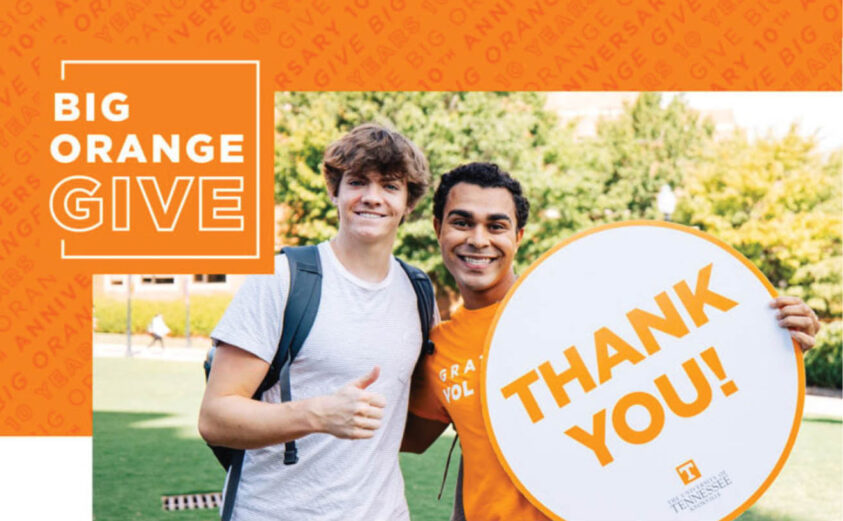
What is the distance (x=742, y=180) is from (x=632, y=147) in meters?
9.93

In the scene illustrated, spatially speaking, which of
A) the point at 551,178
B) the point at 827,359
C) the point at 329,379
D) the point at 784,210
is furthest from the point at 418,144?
the point at 329,379

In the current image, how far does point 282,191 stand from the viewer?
1805 centimetres

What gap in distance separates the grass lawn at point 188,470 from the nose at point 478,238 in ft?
10.4

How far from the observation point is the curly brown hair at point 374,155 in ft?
6.89

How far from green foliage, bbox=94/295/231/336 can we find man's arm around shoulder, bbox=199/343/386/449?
837 inches

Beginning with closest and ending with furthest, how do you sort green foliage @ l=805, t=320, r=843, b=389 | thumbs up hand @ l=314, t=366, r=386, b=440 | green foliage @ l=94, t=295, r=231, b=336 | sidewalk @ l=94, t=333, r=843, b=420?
thumbs up hand @ l=314, t=366, r=386, b=440, sidewalk @ l=94, t=333, r=843, b=420, green foliage @ l=805, t=320, r=843, b=389, green foliage @ l=94, t=295, r=231, b=336

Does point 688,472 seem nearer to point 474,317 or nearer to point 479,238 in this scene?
point 474,317

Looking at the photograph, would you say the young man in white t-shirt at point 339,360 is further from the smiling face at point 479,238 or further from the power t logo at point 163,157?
the power t logo at point 163,157

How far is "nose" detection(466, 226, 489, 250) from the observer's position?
2156 millimetres

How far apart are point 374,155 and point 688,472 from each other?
1186mm

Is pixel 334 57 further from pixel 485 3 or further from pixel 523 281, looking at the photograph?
pixel 523 281

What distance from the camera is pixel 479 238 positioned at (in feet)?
7.08

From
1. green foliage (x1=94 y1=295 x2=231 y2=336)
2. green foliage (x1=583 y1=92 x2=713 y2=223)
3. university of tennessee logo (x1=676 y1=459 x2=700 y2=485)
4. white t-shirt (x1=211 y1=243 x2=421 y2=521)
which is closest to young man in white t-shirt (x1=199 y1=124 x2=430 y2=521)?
white t-shirt (x1=211 y1=243 x2=421 y2=521)

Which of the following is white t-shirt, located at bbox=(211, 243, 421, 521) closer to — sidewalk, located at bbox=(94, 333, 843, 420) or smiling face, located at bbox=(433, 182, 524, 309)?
smiling face, located at bbox=(433, 182, 524, 309)
